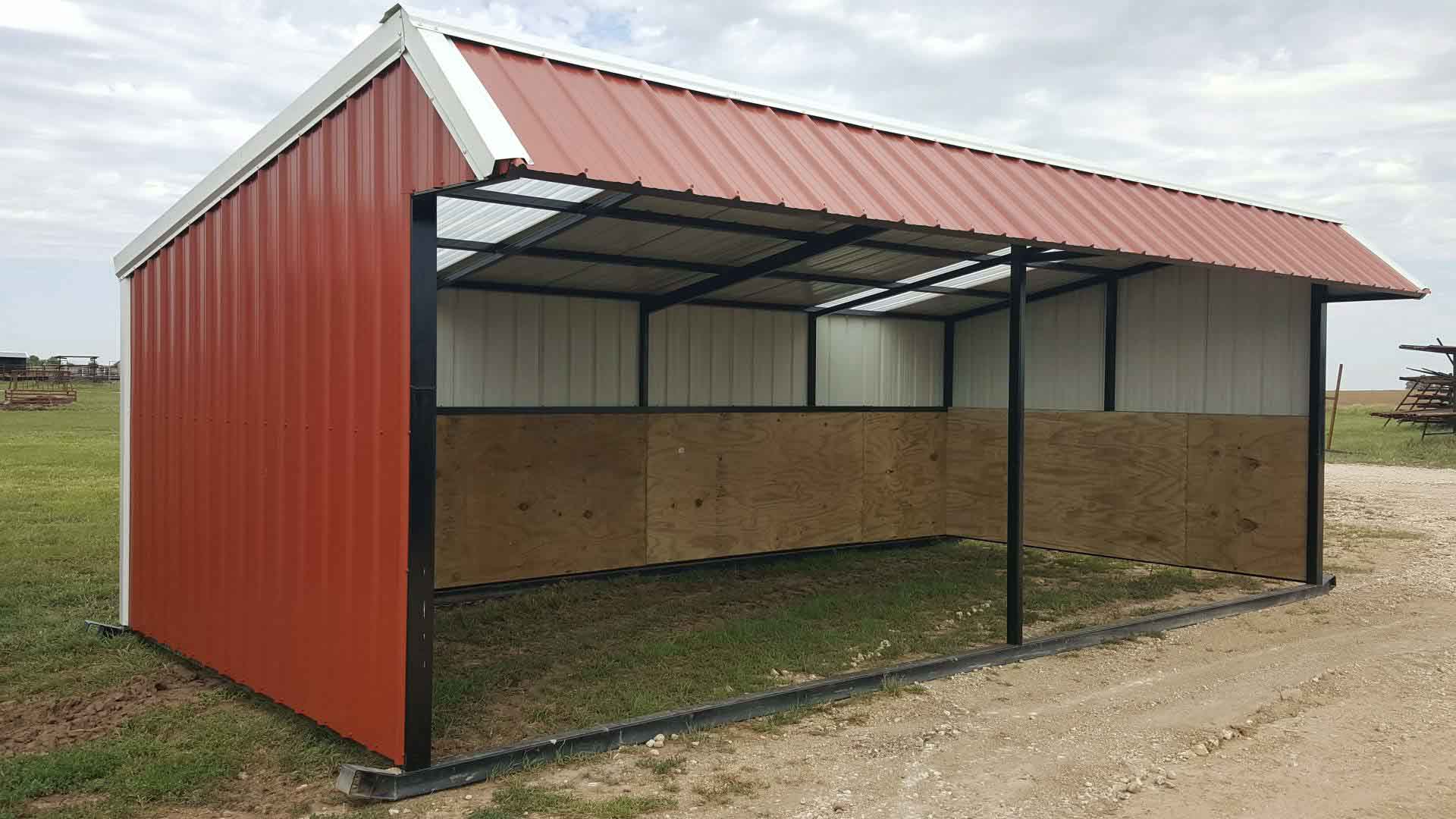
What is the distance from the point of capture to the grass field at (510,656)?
470cm

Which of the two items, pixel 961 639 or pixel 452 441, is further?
pixel 452 441

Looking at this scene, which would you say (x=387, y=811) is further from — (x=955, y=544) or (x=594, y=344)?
(x=955, y=544)

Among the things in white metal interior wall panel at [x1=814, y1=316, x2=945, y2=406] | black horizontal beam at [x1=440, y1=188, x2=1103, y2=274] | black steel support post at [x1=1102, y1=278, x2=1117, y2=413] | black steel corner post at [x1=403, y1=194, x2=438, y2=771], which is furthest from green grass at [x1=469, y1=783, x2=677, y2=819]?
black steel support post at [x1=1102, y1=278, x2=1117, y2=413]

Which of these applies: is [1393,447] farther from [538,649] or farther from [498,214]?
[498,214]

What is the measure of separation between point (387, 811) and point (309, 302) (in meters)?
2.57

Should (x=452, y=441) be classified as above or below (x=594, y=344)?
below

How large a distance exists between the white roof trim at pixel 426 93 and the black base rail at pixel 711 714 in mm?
2517

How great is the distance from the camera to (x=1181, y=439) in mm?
9602

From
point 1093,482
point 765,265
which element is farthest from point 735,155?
point 1093,482

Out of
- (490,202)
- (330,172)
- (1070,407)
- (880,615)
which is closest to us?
(330,172)

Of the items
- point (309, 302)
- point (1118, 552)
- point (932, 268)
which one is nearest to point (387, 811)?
point (309, 302)

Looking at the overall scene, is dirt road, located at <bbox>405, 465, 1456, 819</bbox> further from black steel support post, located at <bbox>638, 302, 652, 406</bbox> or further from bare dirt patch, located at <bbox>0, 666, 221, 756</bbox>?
black steel support post, located at <bbox>638, 302, 652, 406</bbox>

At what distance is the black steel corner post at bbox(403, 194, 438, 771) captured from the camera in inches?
176

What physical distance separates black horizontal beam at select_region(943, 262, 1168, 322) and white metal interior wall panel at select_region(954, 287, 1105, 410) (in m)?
0.05
